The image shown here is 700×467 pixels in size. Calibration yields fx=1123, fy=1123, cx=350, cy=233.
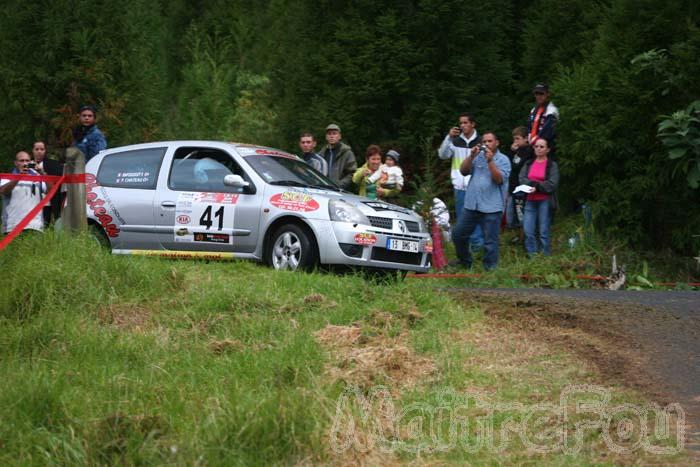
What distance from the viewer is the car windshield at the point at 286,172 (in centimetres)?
1370

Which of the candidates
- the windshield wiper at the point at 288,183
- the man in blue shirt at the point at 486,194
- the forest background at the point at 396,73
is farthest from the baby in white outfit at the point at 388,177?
the windshield wiper at the point at 288,183

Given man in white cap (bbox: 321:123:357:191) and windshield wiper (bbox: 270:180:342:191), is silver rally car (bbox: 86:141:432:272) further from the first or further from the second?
man in white cap (bbox: 321:123:357:191)

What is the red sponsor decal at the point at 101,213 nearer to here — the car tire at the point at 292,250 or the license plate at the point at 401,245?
the car tire at the point at 292,250

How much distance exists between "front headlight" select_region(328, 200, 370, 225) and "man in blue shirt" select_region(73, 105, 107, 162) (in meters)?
4.88

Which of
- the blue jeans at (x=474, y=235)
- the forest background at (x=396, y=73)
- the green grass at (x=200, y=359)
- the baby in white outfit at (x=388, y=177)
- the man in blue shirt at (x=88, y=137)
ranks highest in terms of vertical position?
the forest background at (x=396, y=73)

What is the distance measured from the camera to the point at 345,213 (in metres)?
12.8

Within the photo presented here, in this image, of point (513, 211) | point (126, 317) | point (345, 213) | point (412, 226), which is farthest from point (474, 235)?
point (126, 317)

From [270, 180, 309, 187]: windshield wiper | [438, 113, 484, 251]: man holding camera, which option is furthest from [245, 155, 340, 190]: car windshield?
[438, 113, 484, 251]: man holding camera

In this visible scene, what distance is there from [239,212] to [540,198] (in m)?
4.49

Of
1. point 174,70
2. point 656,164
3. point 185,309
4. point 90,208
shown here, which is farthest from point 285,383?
point 174,70

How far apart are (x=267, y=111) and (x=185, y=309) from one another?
65.3 feet

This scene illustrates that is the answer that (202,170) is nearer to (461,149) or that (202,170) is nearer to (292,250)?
(292,250)

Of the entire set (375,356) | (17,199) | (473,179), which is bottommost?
(375,356)

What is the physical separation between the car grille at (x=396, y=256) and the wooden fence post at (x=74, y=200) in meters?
3.32
